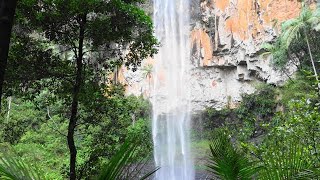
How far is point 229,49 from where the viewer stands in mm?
22391

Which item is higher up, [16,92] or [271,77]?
[271,77]

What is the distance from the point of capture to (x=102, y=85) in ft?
17.4

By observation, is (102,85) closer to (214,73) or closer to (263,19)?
(263,19)

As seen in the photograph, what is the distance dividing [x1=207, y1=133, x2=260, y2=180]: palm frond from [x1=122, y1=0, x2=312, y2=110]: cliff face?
19535 millimetres

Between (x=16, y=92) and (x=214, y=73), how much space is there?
65.1 ft

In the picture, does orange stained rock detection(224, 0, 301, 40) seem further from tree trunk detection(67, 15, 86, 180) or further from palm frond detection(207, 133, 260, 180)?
palm frond detection(207, 133, 260, 180)

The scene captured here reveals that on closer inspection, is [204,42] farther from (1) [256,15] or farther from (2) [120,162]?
(2) [120,162]

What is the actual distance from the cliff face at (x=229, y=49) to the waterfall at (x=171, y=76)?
53 centimetres

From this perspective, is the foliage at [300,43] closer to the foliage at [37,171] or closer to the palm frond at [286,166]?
the palm frond at [286,166]

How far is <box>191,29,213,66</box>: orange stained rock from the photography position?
923 inches

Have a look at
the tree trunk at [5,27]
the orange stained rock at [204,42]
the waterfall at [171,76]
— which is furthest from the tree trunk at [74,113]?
the orange stained rock at [204,42]

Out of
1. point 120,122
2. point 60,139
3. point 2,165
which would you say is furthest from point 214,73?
point 2,165

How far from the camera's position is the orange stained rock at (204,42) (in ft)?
76.9

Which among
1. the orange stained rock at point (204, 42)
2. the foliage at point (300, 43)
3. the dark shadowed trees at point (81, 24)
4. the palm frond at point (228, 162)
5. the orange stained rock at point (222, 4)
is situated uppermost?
the orange stained rock at point (222, 4)
